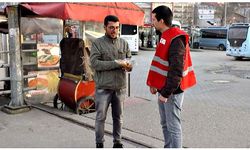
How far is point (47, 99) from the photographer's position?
8.12m

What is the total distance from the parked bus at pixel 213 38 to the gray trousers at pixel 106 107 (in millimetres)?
28796

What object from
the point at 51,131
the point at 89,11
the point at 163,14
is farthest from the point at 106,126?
the point at 163,14

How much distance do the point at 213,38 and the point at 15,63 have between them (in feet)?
93.9

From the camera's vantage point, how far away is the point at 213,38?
109 feet

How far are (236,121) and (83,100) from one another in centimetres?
273

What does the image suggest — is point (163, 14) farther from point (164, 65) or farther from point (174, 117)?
point (174, 117)

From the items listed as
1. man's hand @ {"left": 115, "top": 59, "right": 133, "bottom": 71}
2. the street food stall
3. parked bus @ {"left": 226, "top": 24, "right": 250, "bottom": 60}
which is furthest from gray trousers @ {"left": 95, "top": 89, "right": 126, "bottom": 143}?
parked bus @ {"left": 226, "top": 24, "right": 250, "bottom": 60}

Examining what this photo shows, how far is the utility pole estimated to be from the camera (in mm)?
6754

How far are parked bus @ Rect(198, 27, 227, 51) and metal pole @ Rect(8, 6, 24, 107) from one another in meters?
27.3

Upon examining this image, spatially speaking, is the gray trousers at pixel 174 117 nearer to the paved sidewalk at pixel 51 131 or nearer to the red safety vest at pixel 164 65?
the red safety vest at pixel 164 65

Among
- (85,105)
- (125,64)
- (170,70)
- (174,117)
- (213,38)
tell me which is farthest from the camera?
(213,38)

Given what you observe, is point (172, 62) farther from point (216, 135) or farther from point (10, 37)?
point (10, 37)

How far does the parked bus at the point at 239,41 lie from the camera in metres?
20.8

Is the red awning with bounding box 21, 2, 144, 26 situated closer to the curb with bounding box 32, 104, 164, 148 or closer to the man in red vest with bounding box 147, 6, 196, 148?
the curb with bounding box 32, 104, 164, 148
